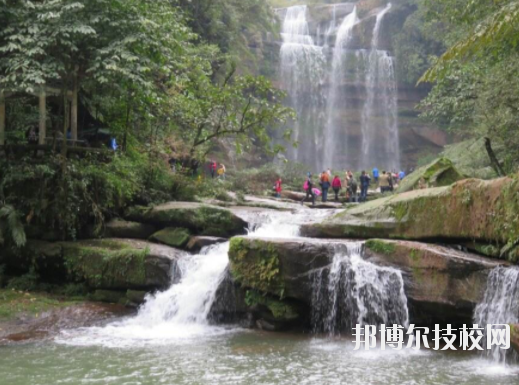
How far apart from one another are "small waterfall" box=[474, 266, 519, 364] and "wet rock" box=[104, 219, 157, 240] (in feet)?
27.2

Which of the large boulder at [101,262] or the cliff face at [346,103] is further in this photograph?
the cliff face at [346,103]

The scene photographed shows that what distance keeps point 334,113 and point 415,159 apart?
6900mm

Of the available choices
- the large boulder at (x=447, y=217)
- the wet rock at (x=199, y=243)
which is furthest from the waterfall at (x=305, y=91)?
the large boulder at (x=447, y=217)

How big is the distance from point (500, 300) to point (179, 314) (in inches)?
238

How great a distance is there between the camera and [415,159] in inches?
1647

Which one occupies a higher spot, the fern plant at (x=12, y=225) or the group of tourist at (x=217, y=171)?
the group of tourist at (x=217, y=171)

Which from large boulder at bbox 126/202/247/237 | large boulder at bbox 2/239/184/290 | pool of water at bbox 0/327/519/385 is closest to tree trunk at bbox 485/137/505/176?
large boulder at bbox 126/202/247/237

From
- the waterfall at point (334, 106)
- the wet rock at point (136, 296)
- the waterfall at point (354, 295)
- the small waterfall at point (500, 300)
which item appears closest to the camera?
the small waterfall at point (500, 300)

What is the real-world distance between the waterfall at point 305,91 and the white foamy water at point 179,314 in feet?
96.3

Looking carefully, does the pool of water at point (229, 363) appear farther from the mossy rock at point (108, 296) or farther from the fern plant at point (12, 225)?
the fern plant at point (12, 225)

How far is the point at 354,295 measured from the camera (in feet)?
34.3

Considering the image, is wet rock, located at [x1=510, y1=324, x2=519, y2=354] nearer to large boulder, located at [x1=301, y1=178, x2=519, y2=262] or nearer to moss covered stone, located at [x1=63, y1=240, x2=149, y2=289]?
large boulder, located at [x1=301, y1=178, x2=519, y2=262]

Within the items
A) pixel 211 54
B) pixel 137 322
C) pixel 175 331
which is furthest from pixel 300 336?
pixel 211 54

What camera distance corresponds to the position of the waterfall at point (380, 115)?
4297 cm
